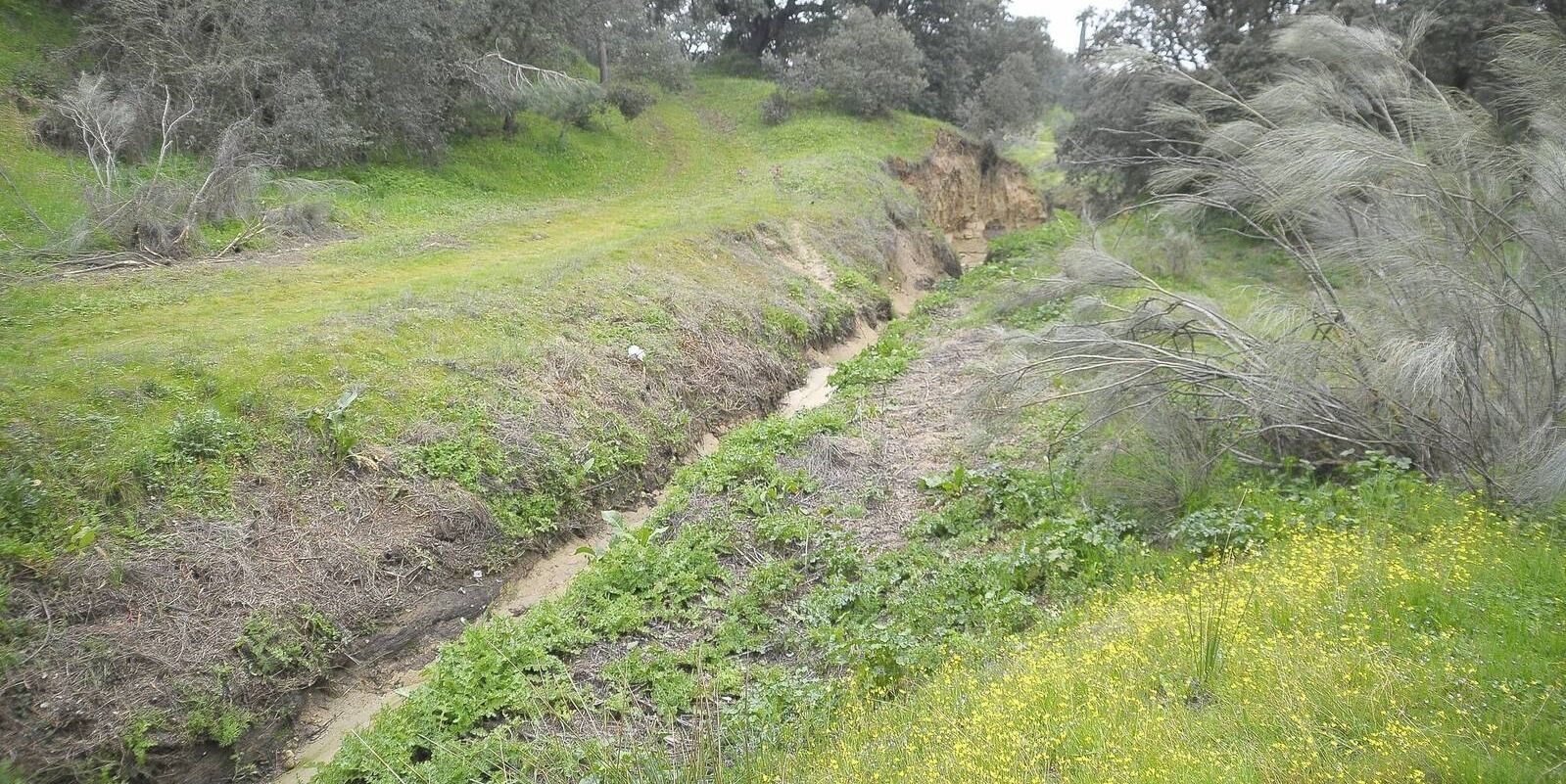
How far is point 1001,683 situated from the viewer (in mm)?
5125

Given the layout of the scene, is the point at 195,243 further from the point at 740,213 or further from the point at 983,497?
the point at 983,497

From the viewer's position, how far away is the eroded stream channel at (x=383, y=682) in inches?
261

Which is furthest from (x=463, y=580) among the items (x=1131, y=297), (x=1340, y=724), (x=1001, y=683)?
(x=1131, y=297)

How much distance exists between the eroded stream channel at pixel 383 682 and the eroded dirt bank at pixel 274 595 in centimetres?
6

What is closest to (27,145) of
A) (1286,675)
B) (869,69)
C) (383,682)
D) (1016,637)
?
(383,682)

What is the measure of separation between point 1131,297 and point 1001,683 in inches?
269

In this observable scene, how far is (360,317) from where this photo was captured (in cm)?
1064

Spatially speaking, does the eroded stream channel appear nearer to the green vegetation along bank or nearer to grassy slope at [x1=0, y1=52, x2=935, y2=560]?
the green vegetation along bank

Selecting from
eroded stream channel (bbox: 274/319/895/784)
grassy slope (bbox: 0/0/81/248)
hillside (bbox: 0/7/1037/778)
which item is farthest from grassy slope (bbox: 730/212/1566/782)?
grassy slope (bbox: 0/0/81/248)

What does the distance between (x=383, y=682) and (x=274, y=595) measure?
1148 mm

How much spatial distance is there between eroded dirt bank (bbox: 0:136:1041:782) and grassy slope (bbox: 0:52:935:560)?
46cm

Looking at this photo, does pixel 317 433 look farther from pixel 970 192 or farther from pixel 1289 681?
pixel 970 192

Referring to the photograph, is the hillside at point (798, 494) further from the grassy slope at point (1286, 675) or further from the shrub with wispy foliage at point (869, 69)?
the shrub with wispy foliage at point (869, 69)

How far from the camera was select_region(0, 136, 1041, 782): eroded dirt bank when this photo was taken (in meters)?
5.97
